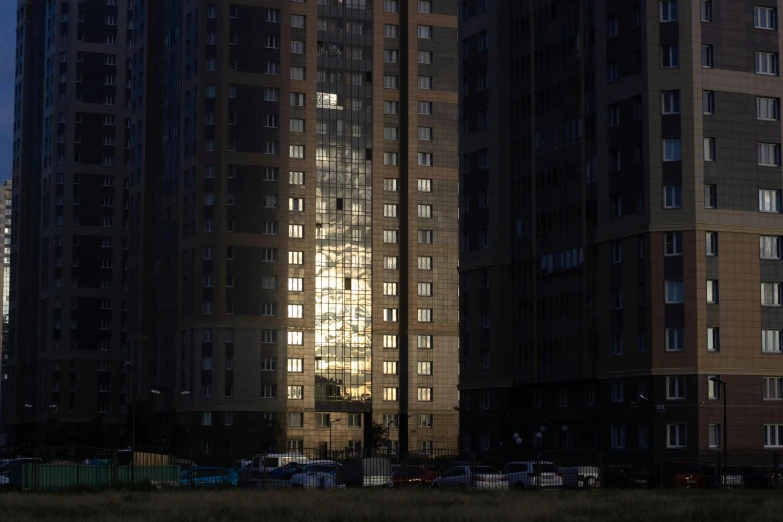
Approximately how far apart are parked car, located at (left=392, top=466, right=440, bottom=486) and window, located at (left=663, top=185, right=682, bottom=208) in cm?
2799

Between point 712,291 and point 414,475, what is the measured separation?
30056mm

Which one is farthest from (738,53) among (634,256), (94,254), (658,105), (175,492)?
(94,254)

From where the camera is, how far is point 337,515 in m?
44.7

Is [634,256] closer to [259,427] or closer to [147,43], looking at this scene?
[259,427]

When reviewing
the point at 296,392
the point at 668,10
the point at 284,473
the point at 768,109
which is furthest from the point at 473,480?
the point at 296,392

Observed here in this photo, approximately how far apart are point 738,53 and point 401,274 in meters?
65.8

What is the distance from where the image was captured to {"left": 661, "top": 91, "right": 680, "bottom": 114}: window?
10012 cm

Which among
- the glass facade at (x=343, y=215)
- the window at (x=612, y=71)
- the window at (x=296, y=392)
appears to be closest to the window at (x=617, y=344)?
the window at (x=612, y=71)

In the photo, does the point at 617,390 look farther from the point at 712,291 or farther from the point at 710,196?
the point at 710,196

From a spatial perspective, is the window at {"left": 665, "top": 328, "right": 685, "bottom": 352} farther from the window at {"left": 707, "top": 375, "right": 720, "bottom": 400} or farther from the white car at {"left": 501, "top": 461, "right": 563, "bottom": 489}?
the white car at {"left": 501, "top": 461, "right": 563, "bottom": 489}

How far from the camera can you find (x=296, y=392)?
15550 cm

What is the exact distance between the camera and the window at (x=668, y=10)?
101 m

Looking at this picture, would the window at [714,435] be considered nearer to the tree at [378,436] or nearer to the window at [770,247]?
the window at [770,247]

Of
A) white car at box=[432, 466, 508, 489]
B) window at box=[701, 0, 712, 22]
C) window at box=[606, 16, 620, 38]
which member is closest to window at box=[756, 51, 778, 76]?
window at box=[701, 0, 712, 22]
